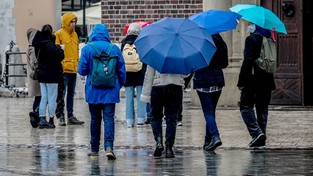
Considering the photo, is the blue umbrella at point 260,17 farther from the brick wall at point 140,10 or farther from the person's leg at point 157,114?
the brick wall at point 140,10

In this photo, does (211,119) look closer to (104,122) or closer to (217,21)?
(217,21)

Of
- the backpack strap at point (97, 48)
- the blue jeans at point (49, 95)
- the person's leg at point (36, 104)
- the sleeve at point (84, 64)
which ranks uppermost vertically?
the backpack strap at point (97, 48)

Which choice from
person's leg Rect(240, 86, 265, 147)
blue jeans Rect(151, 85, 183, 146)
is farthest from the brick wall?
blue jeans Rect(151, 85, 183, 146)

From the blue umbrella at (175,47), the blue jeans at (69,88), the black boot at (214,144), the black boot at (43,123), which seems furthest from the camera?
the blue jeans at (69,88)

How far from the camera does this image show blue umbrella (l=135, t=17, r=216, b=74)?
593 inches

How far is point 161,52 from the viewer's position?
15.1 meters

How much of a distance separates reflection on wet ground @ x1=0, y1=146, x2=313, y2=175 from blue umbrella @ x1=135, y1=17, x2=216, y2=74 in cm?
117

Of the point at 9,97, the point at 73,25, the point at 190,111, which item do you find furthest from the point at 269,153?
the point at 9,97

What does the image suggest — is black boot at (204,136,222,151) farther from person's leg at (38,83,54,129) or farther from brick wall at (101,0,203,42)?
brick wall at (101,0,203,42)

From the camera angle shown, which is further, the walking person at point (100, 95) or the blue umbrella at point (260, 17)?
the blue umbrella at point (260, 17)

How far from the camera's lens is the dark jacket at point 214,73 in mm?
15781

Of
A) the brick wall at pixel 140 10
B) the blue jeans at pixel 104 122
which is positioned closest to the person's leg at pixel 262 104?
the blue jeans at pixel 104 122

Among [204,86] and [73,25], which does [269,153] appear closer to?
[204,86]

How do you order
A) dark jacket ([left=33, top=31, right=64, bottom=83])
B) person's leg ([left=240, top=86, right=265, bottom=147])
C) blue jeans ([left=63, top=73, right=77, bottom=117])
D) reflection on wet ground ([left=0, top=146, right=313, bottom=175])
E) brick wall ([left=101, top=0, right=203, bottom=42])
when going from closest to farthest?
reflection on wet ground ([left=0, top=146, right=313, bottom=175])
person's leg ([left=240, top=86, right=265, bottom=147])
dark jacket ([left=33, top=31, right=64, bottom=83])
blue jeans ([left=63, top=73, right=77, bottom=117])
brick wall ([left=101, top=0, right=203, bottom=42])
